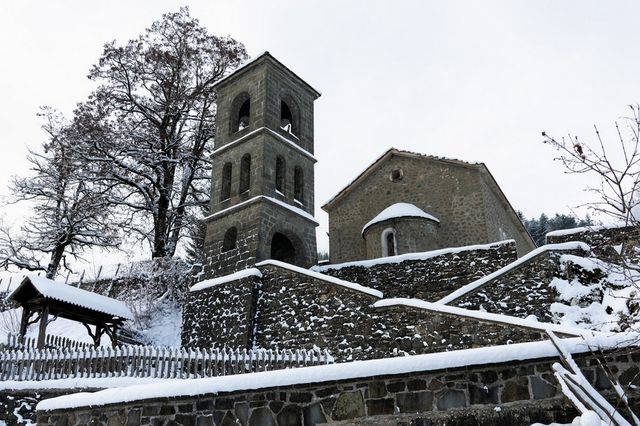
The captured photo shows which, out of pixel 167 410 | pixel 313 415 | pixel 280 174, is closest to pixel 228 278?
pixel 280 174

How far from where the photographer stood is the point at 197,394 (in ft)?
19.1

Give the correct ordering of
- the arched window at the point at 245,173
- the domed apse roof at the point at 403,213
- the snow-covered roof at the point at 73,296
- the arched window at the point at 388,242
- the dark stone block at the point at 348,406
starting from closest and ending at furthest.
→ the dark stone block at the point at 348,406
the snow-covered roof at the point at 73,296
the domed apse roof at the point at 403,213
the arched window at the point at 388,242
the arched window at the point at 245,173

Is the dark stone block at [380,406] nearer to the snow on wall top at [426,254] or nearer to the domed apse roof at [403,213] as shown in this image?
the snow on wall top at [426,254]

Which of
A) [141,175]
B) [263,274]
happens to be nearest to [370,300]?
[263,274]

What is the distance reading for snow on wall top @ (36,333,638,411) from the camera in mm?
4836

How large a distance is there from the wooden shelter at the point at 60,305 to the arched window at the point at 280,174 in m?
6.74

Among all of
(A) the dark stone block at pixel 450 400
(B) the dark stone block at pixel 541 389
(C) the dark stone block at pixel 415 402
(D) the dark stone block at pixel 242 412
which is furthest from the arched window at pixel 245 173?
(B) the dark stone block at pixel 541 389

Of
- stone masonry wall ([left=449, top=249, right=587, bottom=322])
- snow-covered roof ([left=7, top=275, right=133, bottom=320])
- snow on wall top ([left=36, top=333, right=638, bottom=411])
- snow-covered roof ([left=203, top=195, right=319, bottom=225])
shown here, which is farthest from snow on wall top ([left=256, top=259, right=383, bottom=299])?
snow on wall top ([left=36, top=333, right=638, bottom=411])

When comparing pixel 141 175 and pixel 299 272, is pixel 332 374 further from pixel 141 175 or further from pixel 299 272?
pixel 141 175

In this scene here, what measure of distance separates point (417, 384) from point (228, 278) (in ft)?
40.8

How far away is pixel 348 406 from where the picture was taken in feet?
17.4

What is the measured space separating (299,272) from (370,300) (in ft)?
8.85

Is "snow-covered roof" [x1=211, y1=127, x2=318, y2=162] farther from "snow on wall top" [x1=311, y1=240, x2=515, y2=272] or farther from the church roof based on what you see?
"snow on wall top" [x1=311, y1=240, x2=515, y2=272]

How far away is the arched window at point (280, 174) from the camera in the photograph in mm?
20391
